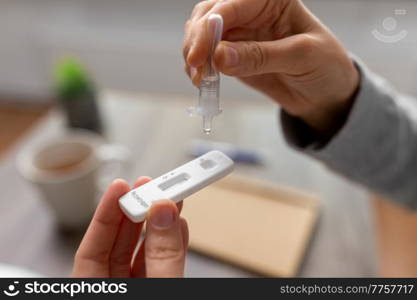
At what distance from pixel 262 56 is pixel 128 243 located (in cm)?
16

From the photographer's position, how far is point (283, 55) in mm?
261

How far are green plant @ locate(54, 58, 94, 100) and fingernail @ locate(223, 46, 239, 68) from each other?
408 mm

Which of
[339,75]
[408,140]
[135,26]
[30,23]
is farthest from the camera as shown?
[30,23]

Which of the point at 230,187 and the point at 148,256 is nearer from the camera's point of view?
the point at 148,256

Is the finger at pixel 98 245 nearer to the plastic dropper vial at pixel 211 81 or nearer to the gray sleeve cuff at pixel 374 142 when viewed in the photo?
the plastic dropper vial at pixel 211 81

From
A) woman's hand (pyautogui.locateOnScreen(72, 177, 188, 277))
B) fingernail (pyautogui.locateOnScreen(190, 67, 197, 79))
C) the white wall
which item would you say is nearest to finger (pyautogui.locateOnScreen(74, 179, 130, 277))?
woman's hand (pyautogui.locateOnScreen(72, 177, 188, 277))

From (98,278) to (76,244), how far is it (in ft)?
0.65

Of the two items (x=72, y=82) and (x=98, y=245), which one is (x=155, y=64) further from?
(x=98, y=245)

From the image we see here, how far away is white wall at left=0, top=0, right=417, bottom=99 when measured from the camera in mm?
947

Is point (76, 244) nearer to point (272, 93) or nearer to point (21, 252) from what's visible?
point (21, 252)

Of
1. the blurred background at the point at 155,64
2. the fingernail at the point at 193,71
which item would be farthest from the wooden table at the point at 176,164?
the fingernail at the point at 193,71

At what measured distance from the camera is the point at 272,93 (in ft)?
1.15

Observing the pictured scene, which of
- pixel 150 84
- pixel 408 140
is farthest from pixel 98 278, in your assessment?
pixel 150 84

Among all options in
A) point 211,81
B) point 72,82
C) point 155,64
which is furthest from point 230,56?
point 155,64
